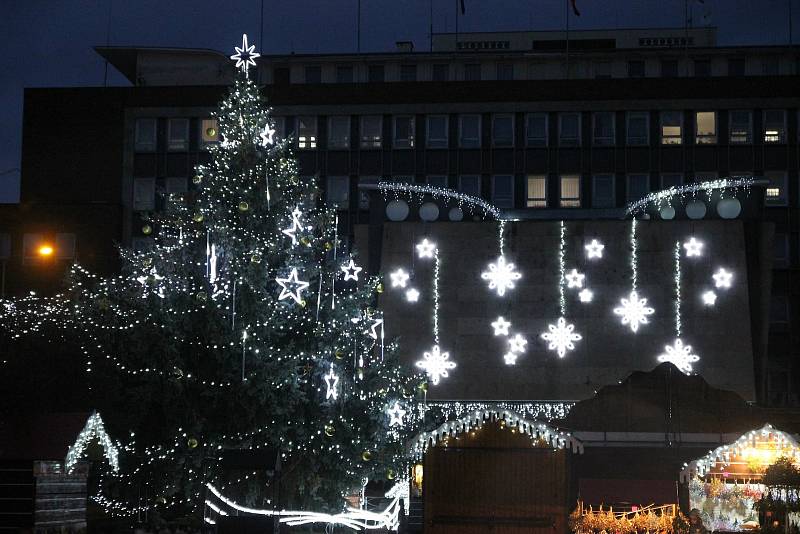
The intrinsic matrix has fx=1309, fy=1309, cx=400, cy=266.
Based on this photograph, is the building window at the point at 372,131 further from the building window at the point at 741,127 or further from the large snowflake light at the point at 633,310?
the large snowflake light at the point at 633,310

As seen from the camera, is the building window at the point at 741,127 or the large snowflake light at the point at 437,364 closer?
the large snowflake light at the point at 437,364

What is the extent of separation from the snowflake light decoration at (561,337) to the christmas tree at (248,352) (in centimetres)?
830

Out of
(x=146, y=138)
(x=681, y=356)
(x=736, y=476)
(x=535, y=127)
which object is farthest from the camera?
(x=146, y=138)

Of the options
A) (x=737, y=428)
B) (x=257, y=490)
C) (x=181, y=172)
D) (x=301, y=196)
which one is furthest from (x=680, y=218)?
(x=181, y=172)

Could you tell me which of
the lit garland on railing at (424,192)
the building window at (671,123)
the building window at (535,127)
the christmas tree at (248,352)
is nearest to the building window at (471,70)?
the building window at (535,127)

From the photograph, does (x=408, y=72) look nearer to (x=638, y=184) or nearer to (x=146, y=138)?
(x=146, y=138)

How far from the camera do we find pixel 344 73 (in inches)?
3150

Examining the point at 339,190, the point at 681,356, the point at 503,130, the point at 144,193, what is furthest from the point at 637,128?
the point at 681,356

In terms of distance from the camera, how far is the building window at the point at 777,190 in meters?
67.6

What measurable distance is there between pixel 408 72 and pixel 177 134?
16.6 m

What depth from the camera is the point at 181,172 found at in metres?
69.6

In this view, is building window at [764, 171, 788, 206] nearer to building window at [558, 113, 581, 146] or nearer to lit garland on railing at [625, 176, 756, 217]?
building window at [558, 113, 581, 146]

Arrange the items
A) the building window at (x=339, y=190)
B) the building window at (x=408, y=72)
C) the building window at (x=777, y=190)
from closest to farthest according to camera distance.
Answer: the building window at (x=777, y=190), the building window at (x=339, y=190), the building window at (x=408, y=72)

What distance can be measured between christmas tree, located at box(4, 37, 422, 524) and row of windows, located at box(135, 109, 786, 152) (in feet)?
112
